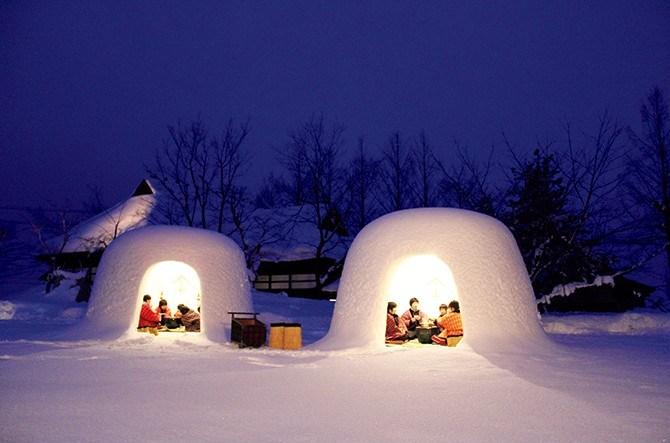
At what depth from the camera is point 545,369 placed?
717 centimetres

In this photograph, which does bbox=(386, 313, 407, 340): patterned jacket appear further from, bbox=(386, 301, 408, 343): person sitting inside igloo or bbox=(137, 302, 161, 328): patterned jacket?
bbox=(137, 302, 161, 328): patterned jacket

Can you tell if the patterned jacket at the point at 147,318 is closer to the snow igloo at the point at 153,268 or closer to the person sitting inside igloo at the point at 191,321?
the snow igloo at the point at 153,268

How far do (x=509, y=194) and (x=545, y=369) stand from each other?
1315 cm

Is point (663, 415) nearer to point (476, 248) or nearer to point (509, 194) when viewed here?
point (476, 248)

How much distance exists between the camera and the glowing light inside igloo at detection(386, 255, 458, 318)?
12055mm

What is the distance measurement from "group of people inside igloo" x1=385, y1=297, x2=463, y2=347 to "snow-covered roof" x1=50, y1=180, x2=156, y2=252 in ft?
61.7

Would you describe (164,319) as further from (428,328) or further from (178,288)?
(428,328)

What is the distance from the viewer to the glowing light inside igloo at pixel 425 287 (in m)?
12.1

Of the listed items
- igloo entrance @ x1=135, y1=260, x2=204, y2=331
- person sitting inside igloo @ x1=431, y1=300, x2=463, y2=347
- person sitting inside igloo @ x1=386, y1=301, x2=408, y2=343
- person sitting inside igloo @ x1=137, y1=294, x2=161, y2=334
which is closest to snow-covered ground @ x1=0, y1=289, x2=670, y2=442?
person sitting inside igloo @ x1=386, y1=301, x2=408, y2=343

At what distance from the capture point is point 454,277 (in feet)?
30.1

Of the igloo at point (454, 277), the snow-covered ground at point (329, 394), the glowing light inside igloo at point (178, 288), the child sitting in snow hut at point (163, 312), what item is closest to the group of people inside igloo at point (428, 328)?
the igloo at point (454, 277)

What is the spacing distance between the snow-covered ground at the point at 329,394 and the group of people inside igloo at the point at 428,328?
109 centimetres

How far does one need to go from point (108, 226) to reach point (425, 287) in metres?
21.2

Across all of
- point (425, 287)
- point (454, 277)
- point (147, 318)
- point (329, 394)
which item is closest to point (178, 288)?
point (147, 318)
